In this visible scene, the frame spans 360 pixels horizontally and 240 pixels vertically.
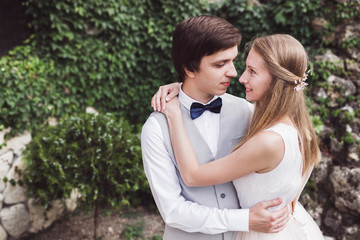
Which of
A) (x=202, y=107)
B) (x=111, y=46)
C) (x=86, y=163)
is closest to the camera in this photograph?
(x=202, y=107)

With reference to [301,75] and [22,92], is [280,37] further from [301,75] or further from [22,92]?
[22,92]

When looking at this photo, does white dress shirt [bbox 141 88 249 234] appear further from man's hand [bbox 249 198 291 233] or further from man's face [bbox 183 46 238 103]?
man's face [bbox 183 46 238 103]

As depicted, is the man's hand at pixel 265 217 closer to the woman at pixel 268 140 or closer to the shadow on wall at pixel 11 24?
the woman at pixel 268 140

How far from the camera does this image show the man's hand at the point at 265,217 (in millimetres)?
1800

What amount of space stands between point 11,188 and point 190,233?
2.99m

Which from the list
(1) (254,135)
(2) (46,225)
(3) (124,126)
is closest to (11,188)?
(2) (46,225)

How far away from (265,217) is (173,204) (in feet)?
1.73

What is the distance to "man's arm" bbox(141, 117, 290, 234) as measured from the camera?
5.92ft

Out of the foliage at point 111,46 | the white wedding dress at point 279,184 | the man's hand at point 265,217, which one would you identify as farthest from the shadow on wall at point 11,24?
the man's hand at point 265,217

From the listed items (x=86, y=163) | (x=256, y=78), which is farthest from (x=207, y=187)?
(x=86, y=163)

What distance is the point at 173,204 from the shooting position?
1.83m

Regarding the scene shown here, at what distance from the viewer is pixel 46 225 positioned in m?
4.26

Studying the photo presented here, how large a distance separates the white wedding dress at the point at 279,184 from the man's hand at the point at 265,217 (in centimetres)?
4

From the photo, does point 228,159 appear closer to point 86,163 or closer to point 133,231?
point 86,163
